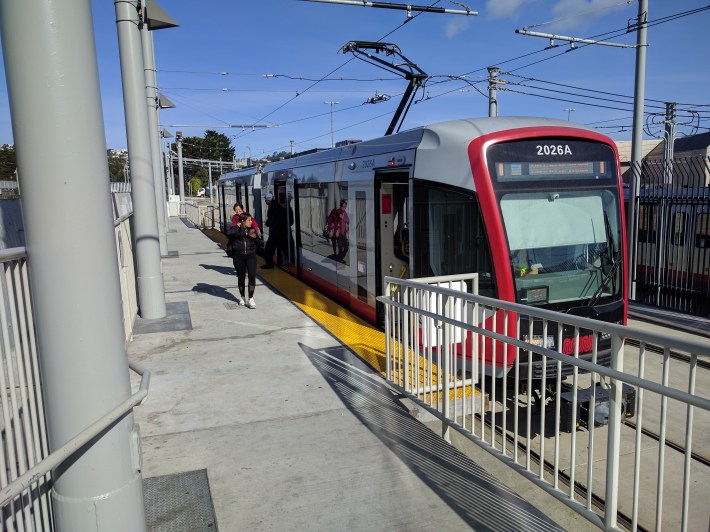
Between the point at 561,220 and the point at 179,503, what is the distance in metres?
4.52

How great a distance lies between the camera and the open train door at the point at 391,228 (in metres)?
7.55

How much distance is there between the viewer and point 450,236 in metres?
6.23

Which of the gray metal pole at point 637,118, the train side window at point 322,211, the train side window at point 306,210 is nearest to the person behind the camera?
the train side window at point 322,211

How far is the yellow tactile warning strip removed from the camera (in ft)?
21.0

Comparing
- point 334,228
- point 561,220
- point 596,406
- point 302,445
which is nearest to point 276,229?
point 334,228

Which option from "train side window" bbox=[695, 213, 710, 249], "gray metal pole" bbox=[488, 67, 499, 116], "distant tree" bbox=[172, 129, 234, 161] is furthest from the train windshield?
"distant tree" bbox=[172, 129, 234, 161]

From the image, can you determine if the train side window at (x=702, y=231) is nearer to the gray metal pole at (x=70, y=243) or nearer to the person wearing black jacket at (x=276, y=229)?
the person wearing black jacket at (x=276, y=229)

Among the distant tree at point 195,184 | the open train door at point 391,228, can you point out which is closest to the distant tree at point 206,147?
the distant tree at point 195,184

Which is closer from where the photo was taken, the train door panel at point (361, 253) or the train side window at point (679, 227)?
the train door panel at point (361, 253)

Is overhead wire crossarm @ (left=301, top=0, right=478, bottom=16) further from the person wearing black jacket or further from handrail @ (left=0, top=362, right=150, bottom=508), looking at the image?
handrail @ (left=0, top=362, right=150, bottom=508)

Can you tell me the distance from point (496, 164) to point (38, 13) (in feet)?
15.1

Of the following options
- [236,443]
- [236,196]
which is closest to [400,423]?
[236,443]

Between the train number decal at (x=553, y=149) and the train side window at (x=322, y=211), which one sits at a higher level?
the train number decal at (x=553, y=149)

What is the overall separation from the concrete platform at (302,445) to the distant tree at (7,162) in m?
2.16
